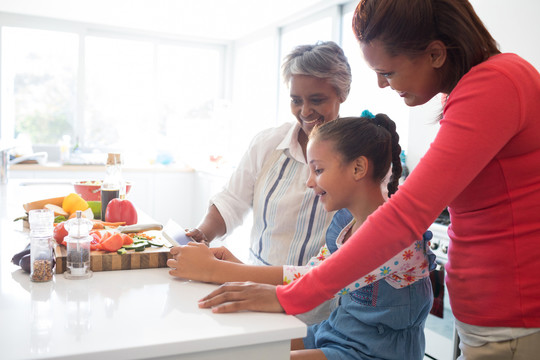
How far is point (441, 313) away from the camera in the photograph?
2.18 meters

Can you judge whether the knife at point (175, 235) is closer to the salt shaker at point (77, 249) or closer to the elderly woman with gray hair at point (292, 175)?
the elderly woman with gray hair at point (292, 175)

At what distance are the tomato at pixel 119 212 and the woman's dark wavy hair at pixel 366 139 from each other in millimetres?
673

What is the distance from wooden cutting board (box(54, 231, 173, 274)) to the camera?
3.63 feet

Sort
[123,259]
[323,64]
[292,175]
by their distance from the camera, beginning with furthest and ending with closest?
[292,175]
[323,64]
[123,259]

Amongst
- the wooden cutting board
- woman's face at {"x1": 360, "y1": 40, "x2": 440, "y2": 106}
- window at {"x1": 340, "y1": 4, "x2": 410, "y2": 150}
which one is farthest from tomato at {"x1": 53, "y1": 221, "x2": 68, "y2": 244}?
window at {"x1": 340, "y1": 4, "x2": 410, "y2": 150}

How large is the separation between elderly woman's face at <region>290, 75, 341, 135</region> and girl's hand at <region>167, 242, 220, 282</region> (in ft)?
1.95

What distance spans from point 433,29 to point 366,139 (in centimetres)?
41

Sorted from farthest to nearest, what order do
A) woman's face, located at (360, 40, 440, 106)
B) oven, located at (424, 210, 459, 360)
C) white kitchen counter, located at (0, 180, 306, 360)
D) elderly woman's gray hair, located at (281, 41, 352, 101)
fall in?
oven, located at (424, 210, 459, 360) → elderly woman's gray hair, located at (281, 41, 352, 101) → woman's face, located at (360, 40, 440, 106) → white kitchen counter, located at (0, 180, 306, 360)

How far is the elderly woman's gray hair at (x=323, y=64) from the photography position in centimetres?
148

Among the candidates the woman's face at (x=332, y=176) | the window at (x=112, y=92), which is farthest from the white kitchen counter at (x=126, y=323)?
the window at (x=112, y=92)

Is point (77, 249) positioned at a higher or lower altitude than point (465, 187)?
lower

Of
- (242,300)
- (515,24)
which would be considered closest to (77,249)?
(242,300)

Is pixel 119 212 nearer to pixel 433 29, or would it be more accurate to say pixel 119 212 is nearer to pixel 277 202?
pixel 277 202

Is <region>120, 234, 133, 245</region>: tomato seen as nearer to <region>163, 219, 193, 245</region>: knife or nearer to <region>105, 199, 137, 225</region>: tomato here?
<region>163, 219, 193, 245</region>: knife
